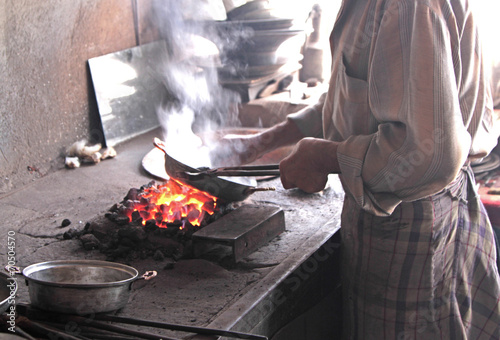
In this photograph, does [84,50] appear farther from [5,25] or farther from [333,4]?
[333,4]

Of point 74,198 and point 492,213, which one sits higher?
point 74,198

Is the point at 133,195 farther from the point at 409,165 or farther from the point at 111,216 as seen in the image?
the point at 409,165

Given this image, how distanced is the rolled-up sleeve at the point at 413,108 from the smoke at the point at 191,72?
2.88 m

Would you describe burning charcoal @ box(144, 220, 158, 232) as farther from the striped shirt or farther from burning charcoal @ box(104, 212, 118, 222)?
the striped shirt

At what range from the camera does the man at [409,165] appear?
1.53 metres

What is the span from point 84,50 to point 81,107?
42 centimetres

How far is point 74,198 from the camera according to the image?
3.03m

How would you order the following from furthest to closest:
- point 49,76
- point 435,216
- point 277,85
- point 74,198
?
point 277,85 < point 49,76 < point 74,198 < point 435,216

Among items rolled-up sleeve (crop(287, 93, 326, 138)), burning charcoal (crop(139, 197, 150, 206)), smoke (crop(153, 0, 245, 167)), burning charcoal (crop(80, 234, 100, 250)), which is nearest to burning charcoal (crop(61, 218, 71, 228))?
burning charcoal (crop(80, 234, 100, 250))

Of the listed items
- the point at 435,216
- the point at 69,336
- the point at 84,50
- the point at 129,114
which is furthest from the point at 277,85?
the point at 69,336

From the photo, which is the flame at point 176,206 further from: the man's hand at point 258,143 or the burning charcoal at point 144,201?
the man's hand at point 258,143

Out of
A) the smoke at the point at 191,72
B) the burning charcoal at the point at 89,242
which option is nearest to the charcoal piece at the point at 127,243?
the burning charcoal at the point at 89,242

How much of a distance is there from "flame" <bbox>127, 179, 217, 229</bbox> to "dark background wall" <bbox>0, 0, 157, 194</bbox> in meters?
1.11

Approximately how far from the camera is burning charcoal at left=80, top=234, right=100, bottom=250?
233cm
